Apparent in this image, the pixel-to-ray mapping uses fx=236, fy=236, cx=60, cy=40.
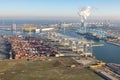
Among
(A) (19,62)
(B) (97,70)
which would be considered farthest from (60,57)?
(B) (97,70)

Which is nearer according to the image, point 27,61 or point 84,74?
point 84,74

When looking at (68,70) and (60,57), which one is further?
(60,57)

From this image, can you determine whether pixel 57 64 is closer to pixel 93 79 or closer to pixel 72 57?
pixel 72 57

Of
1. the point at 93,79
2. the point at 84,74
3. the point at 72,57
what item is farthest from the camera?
the point at 72,57

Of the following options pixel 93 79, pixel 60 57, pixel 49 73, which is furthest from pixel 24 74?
pixel 60 57

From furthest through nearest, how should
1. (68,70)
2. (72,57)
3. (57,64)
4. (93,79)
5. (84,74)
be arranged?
(72,57) < (57,64) < (68,70) < (84,74) < (93,79)

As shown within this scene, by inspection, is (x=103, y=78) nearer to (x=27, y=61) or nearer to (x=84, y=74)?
(x=84, y=74)
